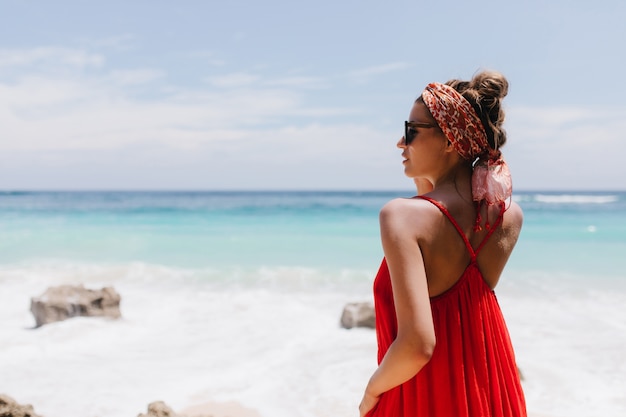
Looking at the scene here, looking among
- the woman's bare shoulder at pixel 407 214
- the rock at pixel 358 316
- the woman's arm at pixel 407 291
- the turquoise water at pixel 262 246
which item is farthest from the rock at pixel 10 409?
the turquoise water at pixel 262 246

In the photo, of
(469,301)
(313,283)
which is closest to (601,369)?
(469,301)

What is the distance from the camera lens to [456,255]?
170cm

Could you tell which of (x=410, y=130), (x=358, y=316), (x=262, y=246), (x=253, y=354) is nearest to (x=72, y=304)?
(x=253, y=354)

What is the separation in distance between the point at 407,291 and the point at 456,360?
349 mm

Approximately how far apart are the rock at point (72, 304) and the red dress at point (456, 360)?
6.74 m

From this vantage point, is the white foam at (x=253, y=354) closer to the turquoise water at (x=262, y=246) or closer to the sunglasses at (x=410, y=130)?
the sunglasses at (x=410, y=130)

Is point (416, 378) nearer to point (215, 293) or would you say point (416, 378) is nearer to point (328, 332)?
point (328, 332)

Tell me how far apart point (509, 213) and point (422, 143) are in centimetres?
36

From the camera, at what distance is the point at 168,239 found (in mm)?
22125

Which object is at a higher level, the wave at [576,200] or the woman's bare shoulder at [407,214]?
the woman's bare shoulder at [407,214]

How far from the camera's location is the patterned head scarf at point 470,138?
1.74 m

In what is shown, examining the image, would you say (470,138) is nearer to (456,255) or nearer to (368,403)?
(456,255)

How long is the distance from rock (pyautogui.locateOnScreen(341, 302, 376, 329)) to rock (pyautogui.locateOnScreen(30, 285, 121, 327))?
307cm

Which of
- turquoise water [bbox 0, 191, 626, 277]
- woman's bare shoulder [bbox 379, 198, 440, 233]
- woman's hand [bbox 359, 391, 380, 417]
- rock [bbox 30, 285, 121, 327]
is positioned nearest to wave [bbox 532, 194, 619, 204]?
turquoise water [bbox 0, 191, 626, 277]
